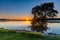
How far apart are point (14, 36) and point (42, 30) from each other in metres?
0.28

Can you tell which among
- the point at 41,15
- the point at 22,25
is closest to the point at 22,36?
the point at 22,25

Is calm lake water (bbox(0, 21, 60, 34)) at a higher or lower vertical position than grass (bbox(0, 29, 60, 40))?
higher

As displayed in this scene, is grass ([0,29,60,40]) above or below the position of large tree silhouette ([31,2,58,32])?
below

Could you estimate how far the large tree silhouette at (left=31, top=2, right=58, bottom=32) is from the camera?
995 millimetres

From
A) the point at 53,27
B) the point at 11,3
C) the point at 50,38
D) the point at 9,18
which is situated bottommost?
the point at 50,38

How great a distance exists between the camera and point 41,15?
1013 mm

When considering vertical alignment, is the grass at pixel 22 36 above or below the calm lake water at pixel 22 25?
below

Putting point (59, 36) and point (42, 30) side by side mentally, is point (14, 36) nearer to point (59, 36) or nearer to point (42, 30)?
point (42, 30)

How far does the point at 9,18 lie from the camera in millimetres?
1044

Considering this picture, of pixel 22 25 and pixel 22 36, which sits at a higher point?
pixel 22 25

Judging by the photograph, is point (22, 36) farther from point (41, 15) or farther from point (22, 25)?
point (41, 15)

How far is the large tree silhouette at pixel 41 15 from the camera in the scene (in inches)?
39.2

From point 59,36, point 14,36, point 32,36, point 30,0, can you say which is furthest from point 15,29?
point 59,36

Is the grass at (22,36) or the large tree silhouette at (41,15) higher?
the large tree silhouette at (41,15)
